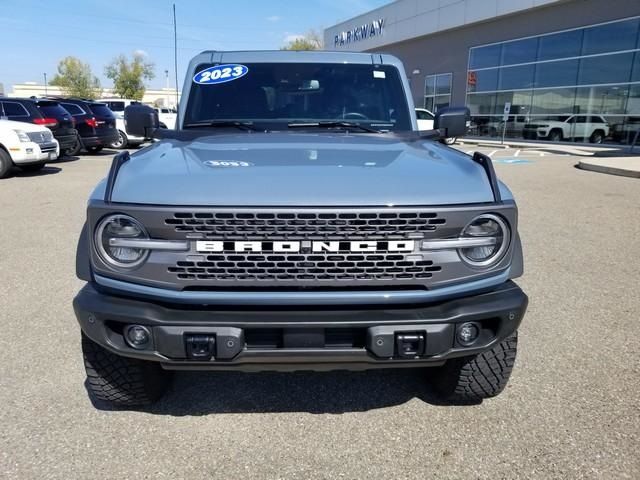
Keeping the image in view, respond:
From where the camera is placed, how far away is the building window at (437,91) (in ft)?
99.4

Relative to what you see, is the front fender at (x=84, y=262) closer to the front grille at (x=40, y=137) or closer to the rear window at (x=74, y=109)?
the front grille at (x=40, y=137)

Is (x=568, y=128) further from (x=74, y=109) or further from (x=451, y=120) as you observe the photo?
(x=451, y=120)

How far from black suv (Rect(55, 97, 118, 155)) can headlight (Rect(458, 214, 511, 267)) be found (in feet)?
53.3

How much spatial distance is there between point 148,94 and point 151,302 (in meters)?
105

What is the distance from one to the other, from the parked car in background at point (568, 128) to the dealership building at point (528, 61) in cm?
4

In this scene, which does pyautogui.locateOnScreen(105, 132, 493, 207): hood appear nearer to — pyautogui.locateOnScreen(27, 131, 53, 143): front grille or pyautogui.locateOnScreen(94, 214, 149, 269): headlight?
pyautogui.locateOnScreen(94, 214, 149, 269): headlight

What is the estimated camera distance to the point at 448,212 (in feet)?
7.18

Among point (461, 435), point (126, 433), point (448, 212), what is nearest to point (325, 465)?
point (461, 435)

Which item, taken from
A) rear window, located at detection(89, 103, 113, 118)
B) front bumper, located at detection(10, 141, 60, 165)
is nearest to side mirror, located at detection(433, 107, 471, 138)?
front bumper, located at detection(10, 141, 60, 165)

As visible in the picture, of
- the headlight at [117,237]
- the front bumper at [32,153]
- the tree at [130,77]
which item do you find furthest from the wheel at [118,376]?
the tree at [130,77]

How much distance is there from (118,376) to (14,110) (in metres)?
13.1

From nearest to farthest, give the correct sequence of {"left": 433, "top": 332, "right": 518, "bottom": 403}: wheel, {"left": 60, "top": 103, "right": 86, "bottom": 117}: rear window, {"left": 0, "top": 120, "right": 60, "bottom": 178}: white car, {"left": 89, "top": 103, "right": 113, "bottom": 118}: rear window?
{"left": 433, "top": 332, "right": 518, "bottom": 403}: wheel
{"left": 0, "top": 120, "right": 60, "bottom": 178}: white car
{"left": 60, "top": 103, "right": 86, "bottom": 117}: rear window
{"left": 89, "top": 103, "right": 113, "bottom": 118}: rear window

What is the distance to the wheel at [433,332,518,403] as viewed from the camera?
270 cm

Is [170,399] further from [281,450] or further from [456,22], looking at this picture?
[456,22]
